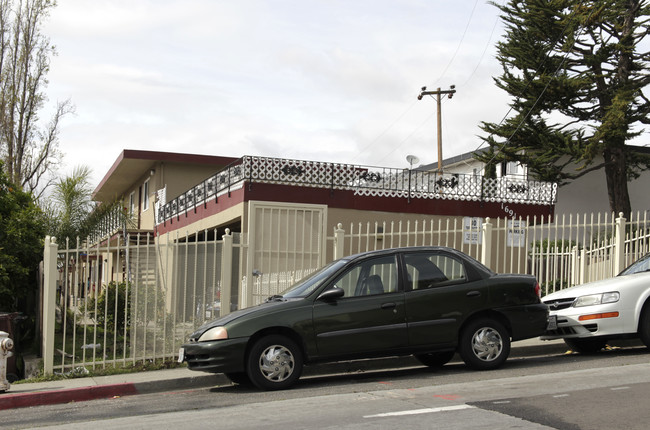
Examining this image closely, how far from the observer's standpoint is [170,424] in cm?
695

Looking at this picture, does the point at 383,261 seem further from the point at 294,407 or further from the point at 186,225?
the point at 186,225

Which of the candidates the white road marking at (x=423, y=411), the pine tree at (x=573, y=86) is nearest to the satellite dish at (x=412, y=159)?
the pine tree at (x=573, y=86)

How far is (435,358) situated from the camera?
32.8ft

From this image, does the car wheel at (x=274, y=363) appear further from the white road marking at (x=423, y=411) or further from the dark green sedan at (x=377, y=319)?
the white road marking at (x=423, y=411)

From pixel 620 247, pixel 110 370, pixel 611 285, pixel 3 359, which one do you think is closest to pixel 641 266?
pixel 611 285

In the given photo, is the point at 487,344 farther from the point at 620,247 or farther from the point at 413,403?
the point at 620,247

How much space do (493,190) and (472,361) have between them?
1381 cm

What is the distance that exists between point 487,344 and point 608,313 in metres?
1.82

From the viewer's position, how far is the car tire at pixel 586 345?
1064cm

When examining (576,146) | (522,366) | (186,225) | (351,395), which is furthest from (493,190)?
(351,395)

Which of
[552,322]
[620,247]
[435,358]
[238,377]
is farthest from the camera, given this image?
[620,247]

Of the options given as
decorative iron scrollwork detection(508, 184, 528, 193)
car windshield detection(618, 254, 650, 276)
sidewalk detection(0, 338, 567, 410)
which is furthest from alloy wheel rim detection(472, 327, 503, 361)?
decorative iron scrollwork detection(508, 184, 528, 193)

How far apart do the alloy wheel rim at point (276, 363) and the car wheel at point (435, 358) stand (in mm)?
2128

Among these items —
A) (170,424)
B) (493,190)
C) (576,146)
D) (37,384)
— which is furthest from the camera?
(576,146)
